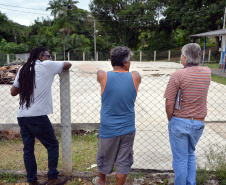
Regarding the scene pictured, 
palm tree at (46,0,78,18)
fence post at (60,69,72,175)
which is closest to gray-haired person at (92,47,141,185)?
fence post at (60,69,72,175)

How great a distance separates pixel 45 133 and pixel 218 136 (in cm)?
309

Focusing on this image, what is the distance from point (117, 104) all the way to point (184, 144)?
0.74 meters

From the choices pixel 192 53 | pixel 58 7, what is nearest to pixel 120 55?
pixel 192 53

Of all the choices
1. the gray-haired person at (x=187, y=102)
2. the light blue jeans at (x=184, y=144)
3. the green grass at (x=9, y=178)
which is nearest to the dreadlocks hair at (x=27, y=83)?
the green grass at (x=9, y=178)

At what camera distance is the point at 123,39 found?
3388 cm

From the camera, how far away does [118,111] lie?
2070 millimetres

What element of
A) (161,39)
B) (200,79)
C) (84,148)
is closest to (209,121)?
(84,148)

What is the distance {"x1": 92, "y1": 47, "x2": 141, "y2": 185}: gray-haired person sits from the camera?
2020mm

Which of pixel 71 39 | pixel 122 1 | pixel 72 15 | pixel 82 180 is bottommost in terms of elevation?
pixel 82 180

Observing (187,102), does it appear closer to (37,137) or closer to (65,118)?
(65,118)

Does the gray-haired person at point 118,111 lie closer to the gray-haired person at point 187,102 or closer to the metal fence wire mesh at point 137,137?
the gray-haired person at point 187,102

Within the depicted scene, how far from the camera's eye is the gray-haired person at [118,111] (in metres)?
2.02

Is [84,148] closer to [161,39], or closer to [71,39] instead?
[71,39]

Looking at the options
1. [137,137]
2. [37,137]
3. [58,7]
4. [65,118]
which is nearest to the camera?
[37,137]
